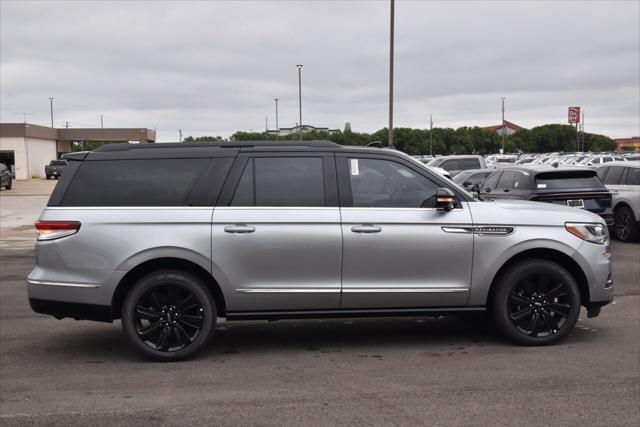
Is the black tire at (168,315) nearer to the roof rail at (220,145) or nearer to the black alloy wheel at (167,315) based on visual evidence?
the black alloy wheel at (167,315)

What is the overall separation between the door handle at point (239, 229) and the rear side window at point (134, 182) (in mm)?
475

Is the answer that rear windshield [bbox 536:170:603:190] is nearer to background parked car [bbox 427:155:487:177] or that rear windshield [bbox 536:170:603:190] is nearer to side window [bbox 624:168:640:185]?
side window [bbox 624:168:640:185]

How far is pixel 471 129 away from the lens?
Answer: 11744cm

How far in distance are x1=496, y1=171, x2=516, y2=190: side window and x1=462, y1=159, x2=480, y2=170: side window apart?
11.7 m

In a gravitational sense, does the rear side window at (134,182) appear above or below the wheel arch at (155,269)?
above

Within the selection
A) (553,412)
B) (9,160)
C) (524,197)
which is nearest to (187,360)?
(553,412)

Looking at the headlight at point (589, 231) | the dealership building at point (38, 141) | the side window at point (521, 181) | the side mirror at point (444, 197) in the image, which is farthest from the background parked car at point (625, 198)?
the dealership building at point (38, 141)

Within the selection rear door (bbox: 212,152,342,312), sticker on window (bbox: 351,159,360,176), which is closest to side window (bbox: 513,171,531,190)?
sticker on window (bbox: 351,159,360,176)

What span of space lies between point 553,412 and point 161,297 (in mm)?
3267

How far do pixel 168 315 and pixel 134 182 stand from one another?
1195 millimetres

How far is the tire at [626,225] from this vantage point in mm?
14859

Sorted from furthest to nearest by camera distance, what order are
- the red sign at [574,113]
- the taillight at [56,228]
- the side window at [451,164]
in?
the red sign at [574,113] < the side window at [451,164] < the taillight at [56,228]

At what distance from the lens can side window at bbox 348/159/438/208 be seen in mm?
6441

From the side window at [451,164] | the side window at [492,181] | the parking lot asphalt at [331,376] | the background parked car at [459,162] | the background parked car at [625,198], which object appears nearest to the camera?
the parking lot asphalt at [331,376]
